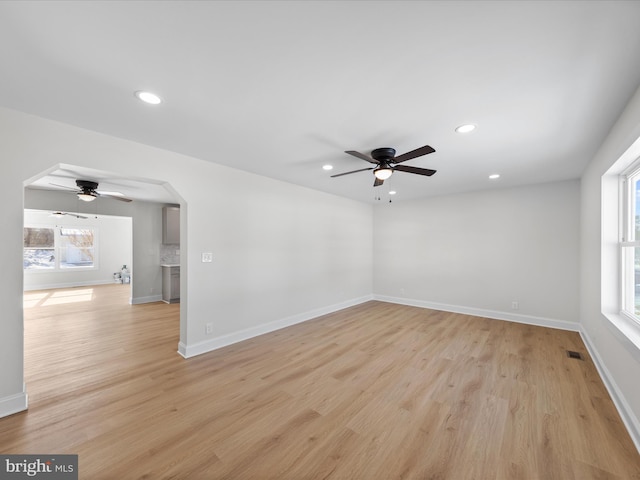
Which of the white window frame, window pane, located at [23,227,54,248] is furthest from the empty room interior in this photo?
window pane, located at [23,227,54,248]

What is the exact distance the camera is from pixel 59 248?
26.7 ft

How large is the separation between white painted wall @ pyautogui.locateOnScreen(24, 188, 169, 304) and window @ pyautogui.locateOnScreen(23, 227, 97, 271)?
132 inches

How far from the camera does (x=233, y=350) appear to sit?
342 centimetres

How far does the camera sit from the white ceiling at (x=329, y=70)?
125cm

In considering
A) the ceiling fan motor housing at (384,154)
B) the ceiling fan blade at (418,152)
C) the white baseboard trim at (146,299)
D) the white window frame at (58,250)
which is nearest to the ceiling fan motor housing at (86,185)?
the white baseboard trim at (146,299)

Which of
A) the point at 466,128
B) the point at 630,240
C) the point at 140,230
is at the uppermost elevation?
the point at 466,128

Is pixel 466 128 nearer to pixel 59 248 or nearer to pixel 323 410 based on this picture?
pixel 323 410

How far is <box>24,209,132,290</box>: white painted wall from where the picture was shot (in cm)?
776

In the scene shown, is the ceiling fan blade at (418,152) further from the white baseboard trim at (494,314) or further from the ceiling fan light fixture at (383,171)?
the white baseboard trim at (494,314)

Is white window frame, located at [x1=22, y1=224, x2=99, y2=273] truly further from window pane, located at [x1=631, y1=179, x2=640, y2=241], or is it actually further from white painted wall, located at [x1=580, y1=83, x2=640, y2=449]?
window pane, located at [x1=631, y1=179, x2=640, y2=241]

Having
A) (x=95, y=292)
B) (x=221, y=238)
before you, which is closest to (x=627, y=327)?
(x=221, y=238)

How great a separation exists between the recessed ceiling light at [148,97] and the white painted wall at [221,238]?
1.03 metres

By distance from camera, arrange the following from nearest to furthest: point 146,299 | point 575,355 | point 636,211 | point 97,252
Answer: point 636,211 < point 575,355 < point 146,299 < point 97,252

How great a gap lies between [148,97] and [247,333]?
312 cm
